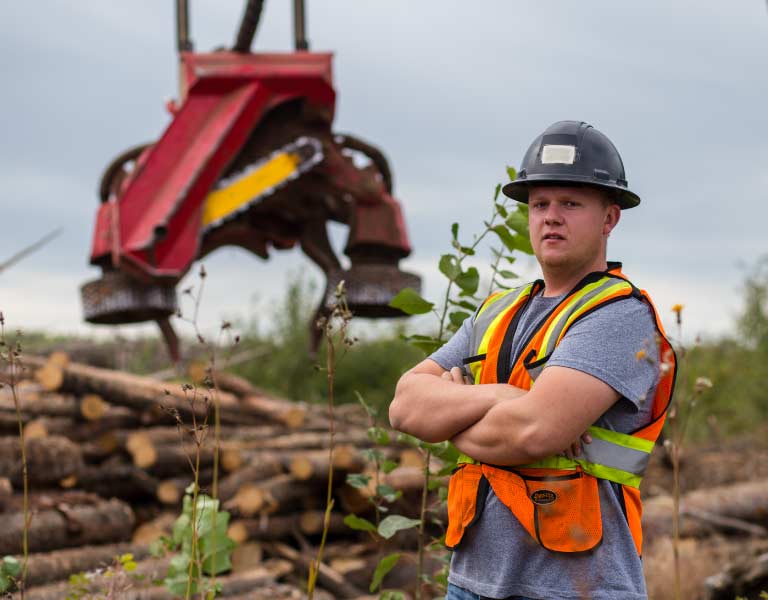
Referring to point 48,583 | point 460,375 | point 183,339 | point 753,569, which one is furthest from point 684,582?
point 183,339

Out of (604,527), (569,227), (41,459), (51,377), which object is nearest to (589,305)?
(569,227)

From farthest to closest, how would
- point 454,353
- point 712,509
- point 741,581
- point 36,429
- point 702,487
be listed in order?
point 702,487, point 712,509, point 36,429, point 741,581, point 454,353

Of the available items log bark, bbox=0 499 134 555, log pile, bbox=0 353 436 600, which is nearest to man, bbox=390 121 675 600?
log pile, bbox=0 353 436 600

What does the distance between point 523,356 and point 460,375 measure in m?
0.21

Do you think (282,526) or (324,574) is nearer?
(324,574)

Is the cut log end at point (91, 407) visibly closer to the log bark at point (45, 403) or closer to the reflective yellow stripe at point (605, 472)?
the log bark at point (45, 403)

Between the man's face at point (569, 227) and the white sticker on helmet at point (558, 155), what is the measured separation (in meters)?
0.06

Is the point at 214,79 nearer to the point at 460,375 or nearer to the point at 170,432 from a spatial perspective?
the point at 170,432

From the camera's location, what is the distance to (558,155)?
8.32 feet

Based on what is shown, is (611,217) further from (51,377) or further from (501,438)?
(51,377)

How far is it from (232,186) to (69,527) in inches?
106

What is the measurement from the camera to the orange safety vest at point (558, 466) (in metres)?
2.35

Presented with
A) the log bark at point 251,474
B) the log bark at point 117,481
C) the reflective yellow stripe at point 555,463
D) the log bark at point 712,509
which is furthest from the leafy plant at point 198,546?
the log bark at point 712,509

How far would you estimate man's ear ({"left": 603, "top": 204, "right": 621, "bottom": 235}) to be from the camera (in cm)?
257
